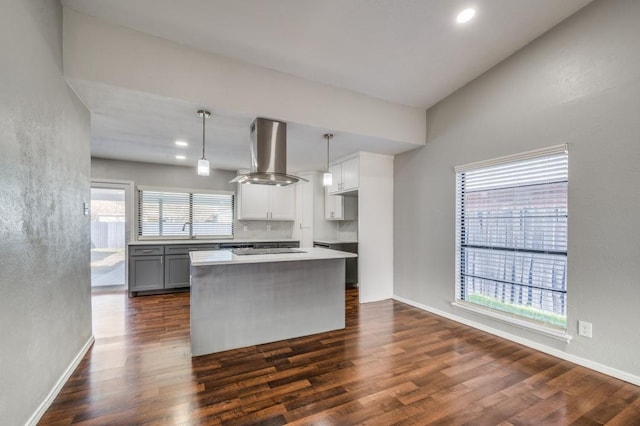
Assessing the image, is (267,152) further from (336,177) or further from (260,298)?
(336,177)

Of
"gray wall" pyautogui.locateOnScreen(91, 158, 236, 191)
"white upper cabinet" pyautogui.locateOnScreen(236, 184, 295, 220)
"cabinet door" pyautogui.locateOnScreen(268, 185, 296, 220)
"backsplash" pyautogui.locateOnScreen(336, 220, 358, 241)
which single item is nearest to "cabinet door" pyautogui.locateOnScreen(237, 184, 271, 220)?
"white upper cabinet" pyautogui.locateOnScreen(236, 184, 295, 220)

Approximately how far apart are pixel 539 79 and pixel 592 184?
3.93 ft

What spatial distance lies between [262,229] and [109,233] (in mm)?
2765

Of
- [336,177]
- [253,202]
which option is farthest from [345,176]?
[253,202]

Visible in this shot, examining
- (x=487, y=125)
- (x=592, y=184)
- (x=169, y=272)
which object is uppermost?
(x=487, y=125)

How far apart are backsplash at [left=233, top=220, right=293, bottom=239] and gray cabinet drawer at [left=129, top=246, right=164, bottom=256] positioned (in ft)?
4.82

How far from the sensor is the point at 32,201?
1.77m

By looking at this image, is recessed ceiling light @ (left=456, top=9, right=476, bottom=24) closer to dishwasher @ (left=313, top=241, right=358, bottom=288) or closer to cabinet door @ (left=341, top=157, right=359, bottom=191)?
cabinet door @ (left=341, top=157, right=359, bottom=191)

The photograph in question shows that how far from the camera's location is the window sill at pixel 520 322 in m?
2.68

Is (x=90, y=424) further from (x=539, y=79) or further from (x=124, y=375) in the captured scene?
(x=539, y=79)

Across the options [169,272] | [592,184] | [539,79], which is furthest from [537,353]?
[169,272]

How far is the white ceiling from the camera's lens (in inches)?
91.9

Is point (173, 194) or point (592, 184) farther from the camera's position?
point (173, 194)

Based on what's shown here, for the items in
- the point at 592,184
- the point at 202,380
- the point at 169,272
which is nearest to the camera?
the point at 202,380
